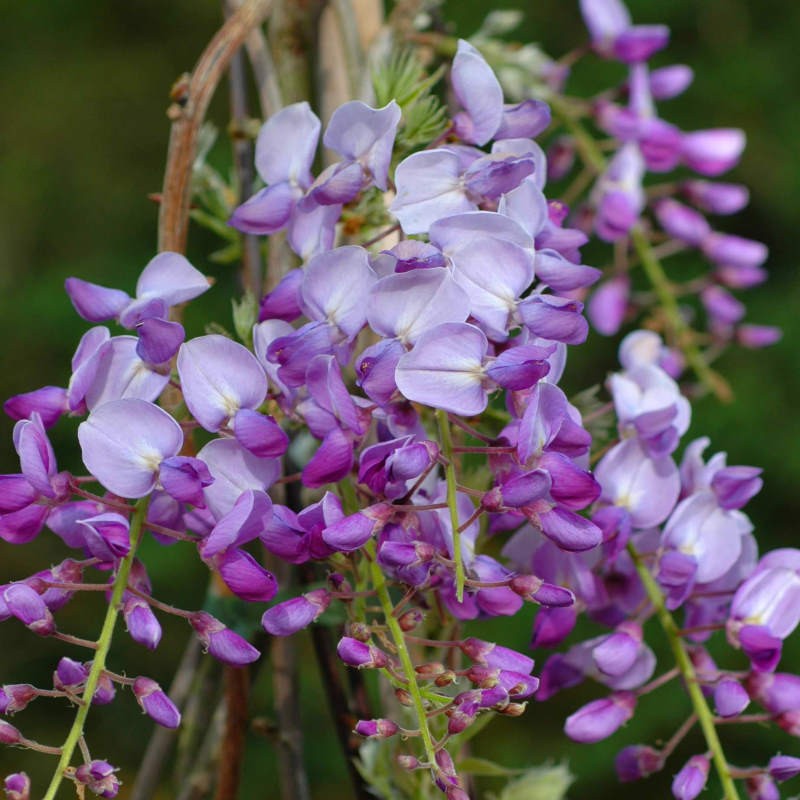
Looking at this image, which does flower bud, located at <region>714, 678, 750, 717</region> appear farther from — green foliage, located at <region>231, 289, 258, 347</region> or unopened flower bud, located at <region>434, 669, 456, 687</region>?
green foliage, located at <region>231, 289, 258, 347</region>

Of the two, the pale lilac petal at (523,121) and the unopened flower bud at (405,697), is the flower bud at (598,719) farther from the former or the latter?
the pale lilac petal at (523,121)

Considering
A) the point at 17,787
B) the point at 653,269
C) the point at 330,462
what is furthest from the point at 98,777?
the point at 653,269

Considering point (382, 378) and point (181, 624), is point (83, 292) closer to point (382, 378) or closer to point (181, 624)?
point (382, 378)

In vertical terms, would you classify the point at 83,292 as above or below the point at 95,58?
above

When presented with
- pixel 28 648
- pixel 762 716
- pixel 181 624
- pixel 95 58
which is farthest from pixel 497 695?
pixel 95 58

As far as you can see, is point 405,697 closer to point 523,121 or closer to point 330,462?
point 330,462
